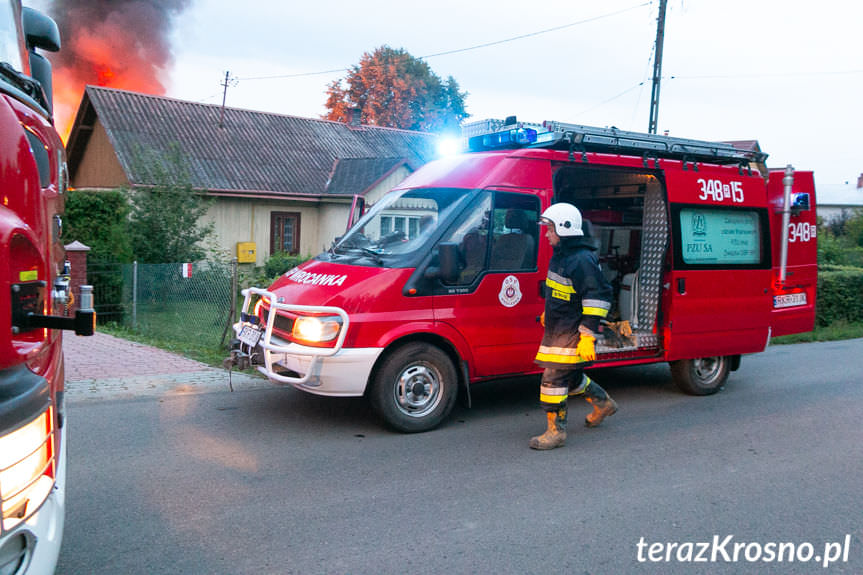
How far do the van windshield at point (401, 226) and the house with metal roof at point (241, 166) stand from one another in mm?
15187

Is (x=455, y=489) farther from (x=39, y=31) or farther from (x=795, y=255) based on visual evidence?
(x=795, y=255)

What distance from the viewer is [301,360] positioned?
5.92 metres

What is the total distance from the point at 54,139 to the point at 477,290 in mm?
3986

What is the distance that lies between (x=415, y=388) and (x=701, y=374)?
12.0 feet

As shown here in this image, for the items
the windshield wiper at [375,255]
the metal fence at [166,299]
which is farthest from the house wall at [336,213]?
the windshield wiper at [375,255]

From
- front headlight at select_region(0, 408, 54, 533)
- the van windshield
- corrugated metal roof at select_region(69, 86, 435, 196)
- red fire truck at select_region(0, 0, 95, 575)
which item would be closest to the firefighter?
the van windshield

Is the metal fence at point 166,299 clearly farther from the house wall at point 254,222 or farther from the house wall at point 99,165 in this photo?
the house wall at point 99,165

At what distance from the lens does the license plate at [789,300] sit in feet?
28.1

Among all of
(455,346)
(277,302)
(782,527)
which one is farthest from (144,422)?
(782,527)

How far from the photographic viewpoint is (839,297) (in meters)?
14.9

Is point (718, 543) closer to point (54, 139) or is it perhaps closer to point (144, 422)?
point (54, 139)

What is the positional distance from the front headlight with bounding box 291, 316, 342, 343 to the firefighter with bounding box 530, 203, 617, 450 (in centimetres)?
168

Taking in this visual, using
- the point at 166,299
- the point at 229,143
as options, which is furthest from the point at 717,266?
the point at 229,143

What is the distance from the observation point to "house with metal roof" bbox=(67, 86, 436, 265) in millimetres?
22030
